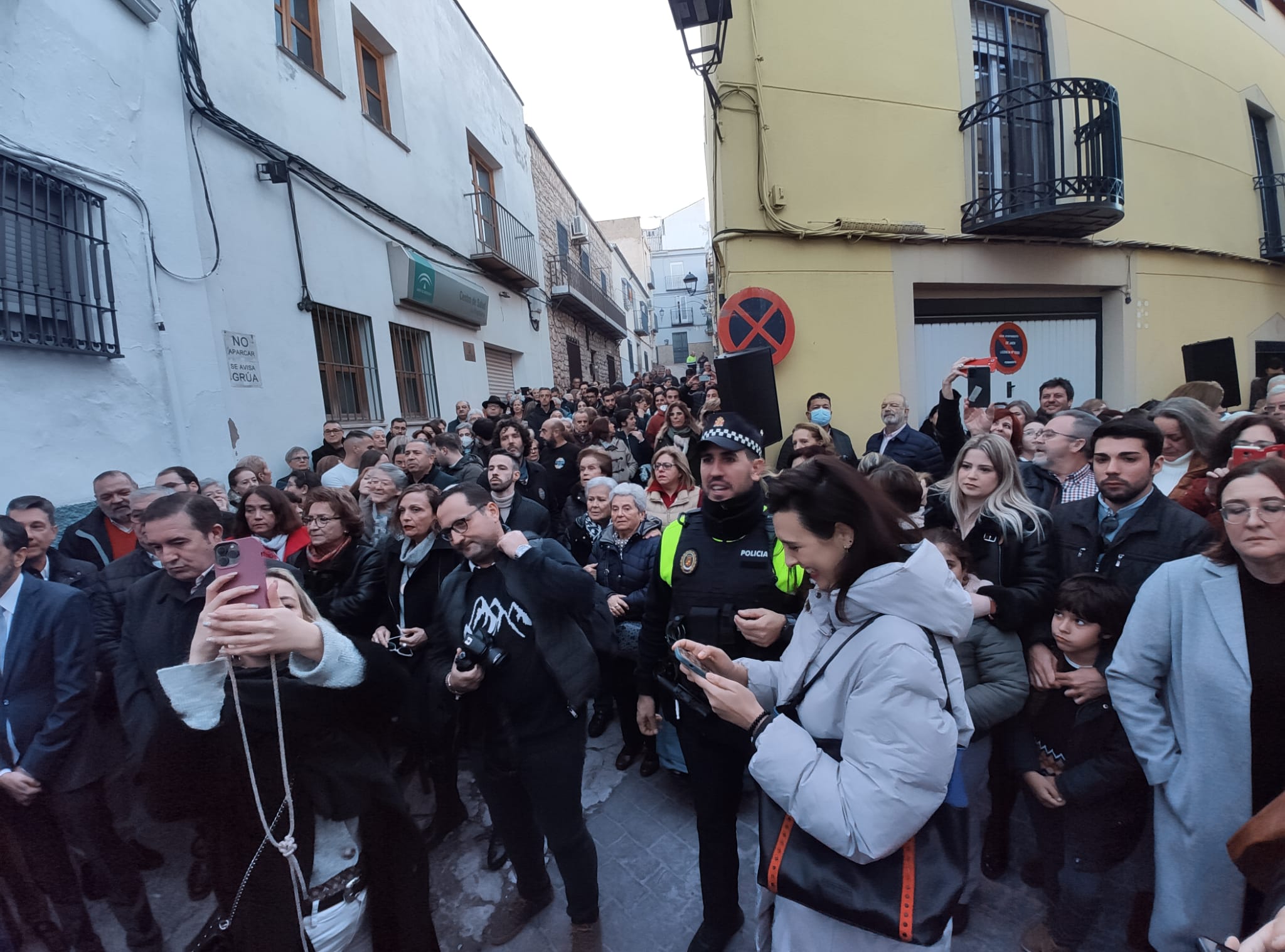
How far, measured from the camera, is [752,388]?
15.1 feet

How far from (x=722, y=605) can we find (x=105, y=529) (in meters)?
4.07

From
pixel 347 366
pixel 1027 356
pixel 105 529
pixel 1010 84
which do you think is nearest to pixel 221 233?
pixel 347 366

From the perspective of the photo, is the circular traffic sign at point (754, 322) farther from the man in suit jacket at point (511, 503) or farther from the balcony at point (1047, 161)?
the man in suit jacket at point (511, 503)

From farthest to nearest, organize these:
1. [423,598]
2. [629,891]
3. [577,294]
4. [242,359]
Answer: [577,294] → [242,359] → [423,598] → [629,891]

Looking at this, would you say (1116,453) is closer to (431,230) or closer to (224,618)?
(224,618)

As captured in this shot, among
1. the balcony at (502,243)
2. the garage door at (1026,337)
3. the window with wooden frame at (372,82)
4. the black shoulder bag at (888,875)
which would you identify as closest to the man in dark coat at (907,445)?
the garage door at (1026,337)

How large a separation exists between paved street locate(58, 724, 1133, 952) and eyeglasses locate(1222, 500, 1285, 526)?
1767 mm

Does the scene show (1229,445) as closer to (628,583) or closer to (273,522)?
(628,583)

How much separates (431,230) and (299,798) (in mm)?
10409

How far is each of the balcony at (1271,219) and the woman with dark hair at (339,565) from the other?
14.6 m

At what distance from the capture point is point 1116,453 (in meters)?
2.46

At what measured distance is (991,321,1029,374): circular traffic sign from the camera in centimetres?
764

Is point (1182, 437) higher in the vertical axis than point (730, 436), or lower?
lower

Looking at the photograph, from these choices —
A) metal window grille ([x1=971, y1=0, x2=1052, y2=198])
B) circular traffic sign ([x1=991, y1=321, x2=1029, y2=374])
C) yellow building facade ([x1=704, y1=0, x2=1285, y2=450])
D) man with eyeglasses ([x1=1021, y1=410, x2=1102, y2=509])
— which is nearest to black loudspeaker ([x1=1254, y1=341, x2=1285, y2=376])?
yellow building facade ([x1=704, y1=0, x2=1285, y2=450])
